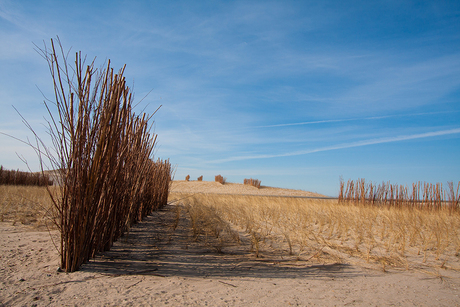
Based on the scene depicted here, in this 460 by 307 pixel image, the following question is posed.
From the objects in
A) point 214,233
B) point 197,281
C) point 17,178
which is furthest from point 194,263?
point 17,178

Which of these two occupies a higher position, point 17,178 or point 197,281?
point 17,178

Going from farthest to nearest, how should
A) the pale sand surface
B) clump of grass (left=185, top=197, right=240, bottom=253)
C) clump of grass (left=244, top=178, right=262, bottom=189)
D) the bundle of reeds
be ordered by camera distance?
clump of grass (left=244, top=178, right=262, bottom=189)
the bundle of reeds
clump of grass (left=185, top=197, right=240, bottom=253)
the pale sand surface

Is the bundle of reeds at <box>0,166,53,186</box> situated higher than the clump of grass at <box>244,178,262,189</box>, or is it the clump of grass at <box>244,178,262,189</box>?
the clump of grass at <box>244,178,262,189</box>

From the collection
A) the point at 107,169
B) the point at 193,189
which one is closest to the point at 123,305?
the point at 107,169

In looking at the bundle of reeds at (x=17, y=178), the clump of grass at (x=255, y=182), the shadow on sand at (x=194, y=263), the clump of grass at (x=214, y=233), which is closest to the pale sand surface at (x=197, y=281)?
the shadow on sand at (x=194, y=263)

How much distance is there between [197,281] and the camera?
7.48ft

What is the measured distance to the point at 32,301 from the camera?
5.69ft

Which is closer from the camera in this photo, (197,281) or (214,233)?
(197,281)

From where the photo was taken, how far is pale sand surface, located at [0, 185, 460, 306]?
1886mm

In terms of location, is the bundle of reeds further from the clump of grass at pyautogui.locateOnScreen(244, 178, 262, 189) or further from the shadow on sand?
the clump of grass at pyautogui.locateOnScreen(244, 178, 262, 189)

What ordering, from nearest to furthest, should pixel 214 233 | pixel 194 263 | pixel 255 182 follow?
pixel 194 263
pixel 214 233
pixel 255 182

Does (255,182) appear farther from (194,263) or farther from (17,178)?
(194,263)

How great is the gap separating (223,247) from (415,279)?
224 centimetres

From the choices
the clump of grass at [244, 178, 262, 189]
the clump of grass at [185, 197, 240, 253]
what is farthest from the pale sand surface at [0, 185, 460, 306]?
the clump of grass at [244, 178, 262, 189]
